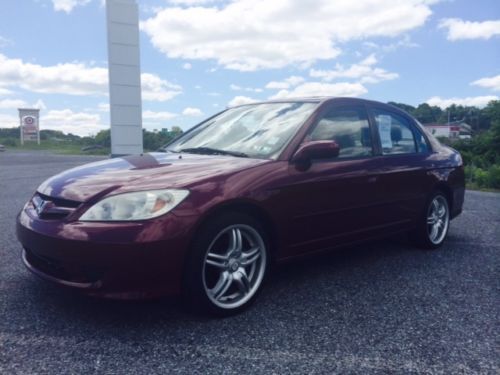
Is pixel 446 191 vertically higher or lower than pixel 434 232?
higher

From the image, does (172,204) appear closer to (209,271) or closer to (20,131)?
(209,271)

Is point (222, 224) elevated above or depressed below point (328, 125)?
below

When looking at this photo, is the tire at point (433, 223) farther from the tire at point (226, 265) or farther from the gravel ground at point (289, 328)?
the tire at point (226, 265)

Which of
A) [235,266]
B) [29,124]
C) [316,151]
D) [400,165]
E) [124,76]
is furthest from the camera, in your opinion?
[29,124]

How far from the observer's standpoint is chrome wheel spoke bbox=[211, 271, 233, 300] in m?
2.87

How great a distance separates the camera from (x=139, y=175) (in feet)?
9.30

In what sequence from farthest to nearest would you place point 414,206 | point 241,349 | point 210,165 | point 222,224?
point 414,206, point 210,165, point 222,224, point 241,349

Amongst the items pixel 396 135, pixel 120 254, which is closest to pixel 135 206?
pixel 120 254

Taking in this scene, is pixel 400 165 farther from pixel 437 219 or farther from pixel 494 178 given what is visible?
pixel 494 178

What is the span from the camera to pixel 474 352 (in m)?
2.46

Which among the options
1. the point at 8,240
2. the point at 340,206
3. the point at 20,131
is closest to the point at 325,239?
the point at 340,206

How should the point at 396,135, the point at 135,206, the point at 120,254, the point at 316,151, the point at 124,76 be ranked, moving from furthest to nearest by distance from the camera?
the point at 124,76 < the point at 396,135 < the point at 316,151 < the point at 135,206 < the point at 120,254

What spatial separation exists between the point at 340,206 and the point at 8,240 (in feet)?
11.7

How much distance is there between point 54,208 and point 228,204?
107cm
